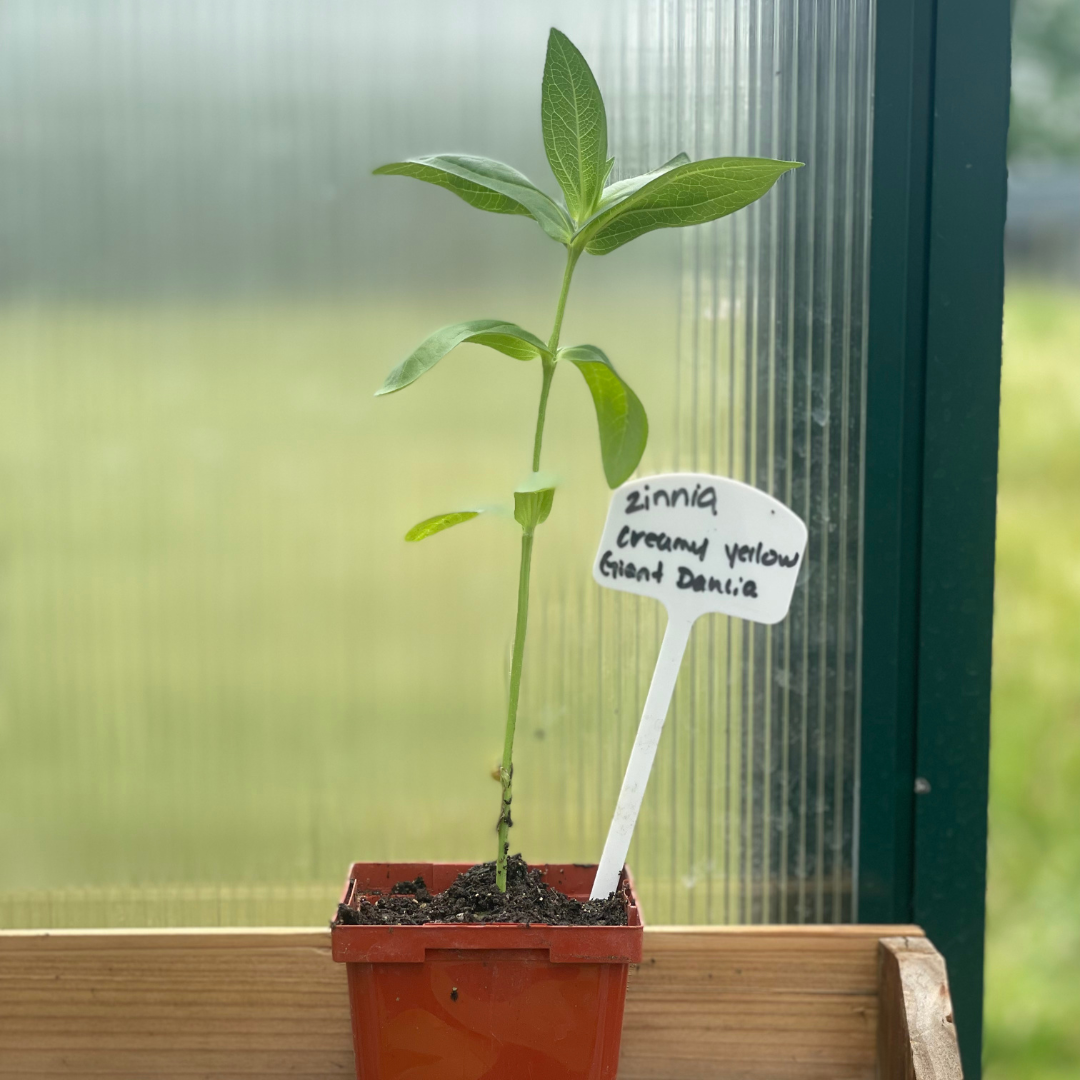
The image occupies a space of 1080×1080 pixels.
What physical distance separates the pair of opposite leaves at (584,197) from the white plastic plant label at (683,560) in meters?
0.04

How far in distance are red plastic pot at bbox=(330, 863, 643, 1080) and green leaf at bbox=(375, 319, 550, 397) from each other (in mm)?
303

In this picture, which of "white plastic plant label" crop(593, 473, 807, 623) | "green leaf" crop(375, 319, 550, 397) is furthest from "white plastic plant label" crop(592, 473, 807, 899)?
"green leaf" crop(375, 319, 550, 397)

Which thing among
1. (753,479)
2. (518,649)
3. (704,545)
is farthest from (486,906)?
(753,479)

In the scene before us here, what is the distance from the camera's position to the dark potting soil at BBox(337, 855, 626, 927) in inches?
21.6

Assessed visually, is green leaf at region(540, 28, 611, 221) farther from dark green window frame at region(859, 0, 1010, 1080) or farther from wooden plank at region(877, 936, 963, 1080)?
wooden plank at region(877, 936, 963, 1080)

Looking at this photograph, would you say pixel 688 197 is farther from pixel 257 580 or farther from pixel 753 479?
pixel 257 580

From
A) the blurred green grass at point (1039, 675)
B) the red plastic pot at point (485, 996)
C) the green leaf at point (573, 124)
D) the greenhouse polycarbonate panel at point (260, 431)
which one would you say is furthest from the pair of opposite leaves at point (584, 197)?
the blurred green grass at point (1039, 675)

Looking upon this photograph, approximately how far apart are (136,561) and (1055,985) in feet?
4.01

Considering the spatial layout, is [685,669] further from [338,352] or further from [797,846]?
[338,352]

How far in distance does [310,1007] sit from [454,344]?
0.48 meters

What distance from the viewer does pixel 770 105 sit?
2.31ft

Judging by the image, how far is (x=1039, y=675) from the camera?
4.40 ft

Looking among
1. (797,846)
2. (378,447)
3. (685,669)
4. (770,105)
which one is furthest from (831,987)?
(770,105)

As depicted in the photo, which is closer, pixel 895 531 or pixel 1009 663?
pixel 895 531
